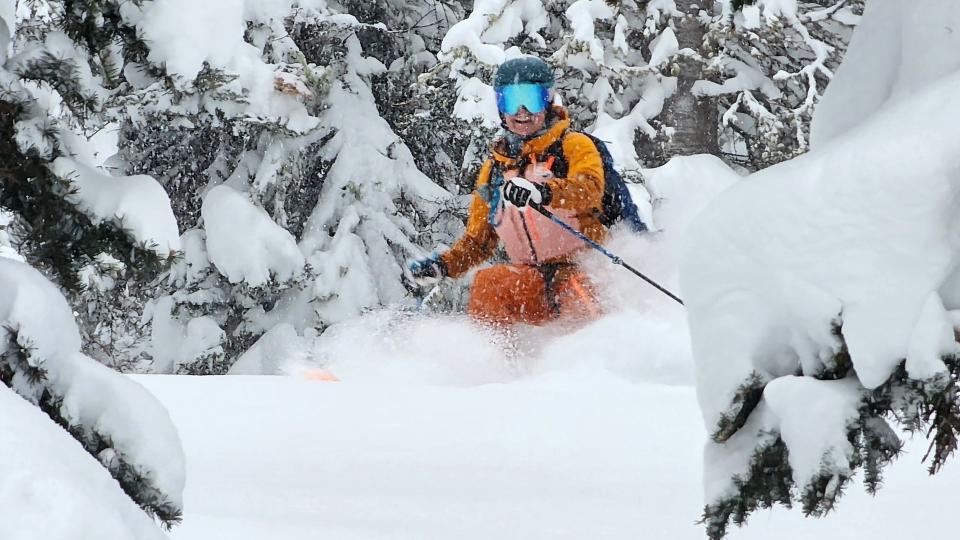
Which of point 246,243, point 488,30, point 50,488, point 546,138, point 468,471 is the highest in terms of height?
point 50,488

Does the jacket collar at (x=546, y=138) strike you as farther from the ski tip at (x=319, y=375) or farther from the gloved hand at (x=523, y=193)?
the ski tip at (x=319, y=375)

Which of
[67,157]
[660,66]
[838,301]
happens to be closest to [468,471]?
[67,157]

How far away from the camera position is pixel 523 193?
8.85m

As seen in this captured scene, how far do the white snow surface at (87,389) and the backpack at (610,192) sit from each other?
669cm

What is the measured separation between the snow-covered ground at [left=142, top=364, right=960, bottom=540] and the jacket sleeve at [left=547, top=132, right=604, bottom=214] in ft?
9.02

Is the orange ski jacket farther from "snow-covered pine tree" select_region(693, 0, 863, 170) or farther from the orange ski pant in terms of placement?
"snow-covered pine tree" select_region(693, 0, 863, 170)

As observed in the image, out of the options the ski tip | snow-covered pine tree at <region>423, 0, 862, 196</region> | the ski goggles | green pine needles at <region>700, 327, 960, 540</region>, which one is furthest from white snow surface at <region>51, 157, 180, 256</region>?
snow-covered pine tree at <region>423, 0, 862, 196</region>

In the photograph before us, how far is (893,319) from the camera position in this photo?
2365mm

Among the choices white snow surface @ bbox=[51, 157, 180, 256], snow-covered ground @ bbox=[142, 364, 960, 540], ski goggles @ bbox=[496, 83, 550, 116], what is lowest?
ski goggles @ bbox=[496, 83, 550, 116]

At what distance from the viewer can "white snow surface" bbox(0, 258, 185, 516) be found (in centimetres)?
261

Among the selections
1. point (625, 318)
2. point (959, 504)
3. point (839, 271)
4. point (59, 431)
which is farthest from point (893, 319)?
point (625, 318)

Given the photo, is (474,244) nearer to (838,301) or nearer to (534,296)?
(534,296)

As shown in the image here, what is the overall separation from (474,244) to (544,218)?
87 cm

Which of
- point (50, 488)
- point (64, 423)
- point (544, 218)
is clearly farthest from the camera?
point (544, 218)
